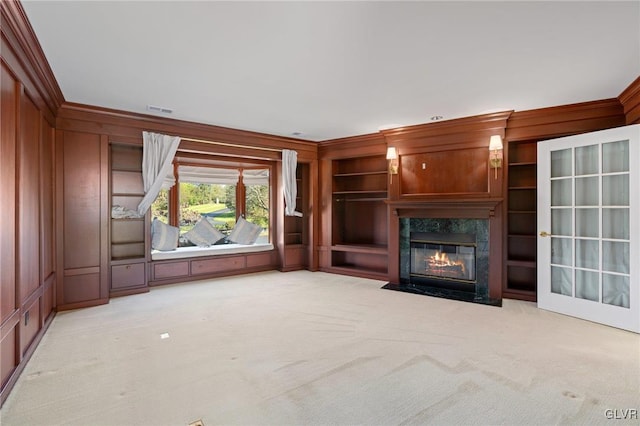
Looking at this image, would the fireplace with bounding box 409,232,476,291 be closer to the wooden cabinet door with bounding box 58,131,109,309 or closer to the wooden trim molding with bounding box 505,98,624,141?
the wooden trim molding with bounding box 505,98,624,141

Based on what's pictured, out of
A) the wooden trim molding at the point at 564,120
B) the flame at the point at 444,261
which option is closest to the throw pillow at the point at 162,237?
the flame at the point at 444,261

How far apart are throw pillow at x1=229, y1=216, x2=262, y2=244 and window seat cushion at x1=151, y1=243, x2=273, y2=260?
15cm

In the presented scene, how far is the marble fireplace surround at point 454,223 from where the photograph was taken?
442cm

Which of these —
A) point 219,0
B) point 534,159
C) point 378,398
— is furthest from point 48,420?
point 534,159

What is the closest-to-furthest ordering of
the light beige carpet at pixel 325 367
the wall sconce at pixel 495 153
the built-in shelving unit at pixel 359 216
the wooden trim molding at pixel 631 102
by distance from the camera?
the light beige carpet at pixel 325 367 → the wooden trim molding at pixel 631 102 → the wall sconce at pixel 495 153 → the built-in shelving unit at pixel 359 216

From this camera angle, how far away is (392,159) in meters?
5.20

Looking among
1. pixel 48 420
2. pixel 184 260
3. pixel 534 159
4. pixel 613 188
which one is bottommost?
pixel 48 420

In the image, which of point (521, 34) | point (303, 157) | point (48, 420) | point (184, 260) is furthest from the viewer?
point (303, 157)

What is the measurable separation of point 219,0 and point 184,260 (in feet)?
13.9

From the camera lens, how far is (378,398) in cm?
209

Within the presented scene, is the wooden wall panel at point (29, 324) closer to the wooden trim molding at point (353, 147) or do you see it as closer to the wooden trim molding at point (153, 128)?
the wooden trim molding at point (153, 128)

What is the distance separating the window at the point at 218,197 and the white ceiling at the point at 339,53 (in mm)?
1829

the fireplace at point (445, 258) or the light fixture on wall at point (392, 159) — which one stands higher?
the light fixture on wall at point (392, 159)

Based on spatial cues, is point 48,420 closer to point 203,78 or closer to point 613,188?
point 203,78
